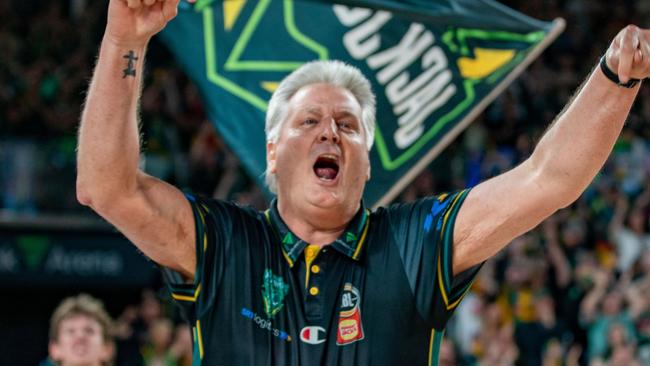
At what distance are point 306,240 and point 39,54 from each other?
13.2 m

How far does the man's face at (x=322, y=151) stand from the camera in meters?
3.80

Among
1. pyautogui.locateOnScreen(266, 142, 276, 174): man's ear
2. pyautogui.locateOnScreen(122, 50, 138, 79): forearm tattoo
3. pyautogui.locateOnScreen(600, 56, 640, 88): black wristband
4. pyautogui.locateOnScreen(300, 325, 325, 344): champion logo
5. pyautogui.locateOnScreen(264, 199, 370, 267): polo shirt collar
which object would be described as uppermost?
pyautogui.locateOnScreen(122, 50, 138, 79): forearm tattoo

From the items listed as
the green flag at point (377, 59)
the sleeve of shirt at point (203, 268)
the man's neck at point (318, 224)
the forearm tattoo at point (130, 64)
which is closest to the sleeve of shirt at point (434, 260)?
the man's neck at point (318, 224)

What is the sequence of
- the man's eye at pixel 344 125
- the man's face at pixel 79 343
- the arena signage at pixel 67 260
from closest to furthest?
1. the man's eye at pixel 344 125
2. the man's face at pixel 79 343
3. the arena signage at pixel 67 260

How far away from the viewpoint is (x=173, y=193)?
3.55 m

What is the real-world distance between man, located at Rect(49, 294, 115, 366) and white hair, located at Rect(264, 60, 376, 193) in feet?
8.43

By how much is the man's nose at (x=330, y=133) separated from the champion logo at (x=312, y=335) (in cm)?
68

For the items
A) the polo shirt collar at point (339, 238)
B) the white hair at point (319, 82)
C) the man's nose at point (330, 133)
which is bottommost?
the polo shirt collar at point (339, 238)

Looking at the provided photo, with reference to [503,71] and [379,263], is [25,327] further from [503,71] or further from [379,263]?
[379,263]

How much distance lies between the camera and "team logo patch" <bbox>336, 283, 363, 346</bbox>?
350 centimetres

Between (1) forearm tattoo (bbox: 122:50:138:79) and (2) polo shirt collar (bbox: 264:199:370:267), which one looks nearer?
(1) forearm tattoo (bbox: 122:50:138:79)

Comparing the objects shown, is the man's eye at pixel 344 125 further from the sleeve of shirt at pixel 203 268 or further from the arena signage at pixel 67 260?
the arena signage at pixel 67 260

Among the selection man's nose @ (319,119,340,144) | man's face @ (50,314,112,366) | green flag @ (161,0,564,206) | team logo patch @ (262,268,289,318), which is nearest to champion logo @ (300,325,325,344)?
team logo patch @ (262,268,289,318)

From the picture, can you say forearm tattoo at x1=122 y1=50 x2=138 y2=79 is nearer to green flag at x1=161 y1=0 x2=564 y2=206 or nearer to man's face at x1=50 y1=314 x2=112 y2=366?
green flag at x1=161 y1=0 x2=564 y2=206
